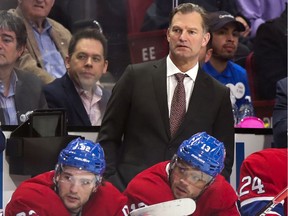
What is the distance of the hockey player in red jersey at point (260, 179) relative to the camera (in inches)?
140

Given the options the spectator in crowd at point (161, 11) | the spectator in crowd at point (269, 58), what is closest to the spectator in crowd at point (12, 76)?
the spectator in crowd at point (161, 11)

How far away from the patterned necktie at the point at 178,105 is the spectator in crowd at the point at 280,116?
53cm

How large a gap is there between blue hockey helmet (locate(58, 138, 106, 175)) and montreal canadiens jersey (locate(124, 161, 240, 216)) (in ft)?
0.65

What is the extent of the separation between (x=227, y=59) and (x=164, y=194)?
949 mm

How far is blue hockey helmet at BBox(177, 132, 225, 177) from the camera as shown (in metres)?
3.34

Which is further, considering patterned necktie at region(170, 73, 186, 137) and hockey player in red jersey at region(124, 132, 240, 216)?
patterned necktie at region(170, 73, 186, 137)

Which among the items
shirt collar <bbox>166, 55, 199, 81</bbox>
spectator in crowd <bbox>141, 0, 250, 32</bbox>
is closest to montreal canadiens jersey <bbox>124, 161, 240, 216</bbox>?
shirt collar <bbox>166, 55, 199, 81</bbox>

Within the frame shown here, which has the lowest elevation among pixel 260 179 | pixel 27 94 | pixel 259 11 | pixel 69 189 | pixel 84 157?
pixel 260 179

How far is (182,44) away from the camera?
11.8ft

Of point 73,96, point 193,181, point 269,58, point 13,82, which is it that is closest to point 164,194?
point 193,181

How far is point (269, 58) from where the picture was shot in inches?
167

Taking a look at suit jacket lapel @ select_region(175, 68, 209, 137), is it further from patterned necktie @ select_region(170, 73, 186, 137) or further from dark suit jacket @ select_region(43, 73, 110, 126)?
dark suit jacket @ select_region(43, 73, 110, 126)

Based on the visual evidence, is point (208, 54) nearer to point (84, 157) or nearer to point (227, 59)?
point (227, 59)

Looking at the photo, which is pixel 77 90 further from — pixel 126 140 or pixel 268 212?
pixel 268 212
